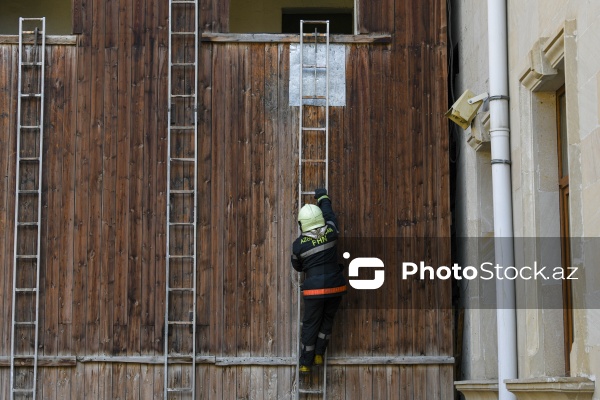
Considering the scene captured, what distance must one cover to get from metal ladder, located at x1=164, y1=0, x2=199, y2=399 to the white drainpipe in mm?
3748

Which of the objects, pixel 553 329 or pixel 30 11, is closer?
pixel 553 329

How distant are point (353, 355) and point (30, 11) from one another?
7.75m

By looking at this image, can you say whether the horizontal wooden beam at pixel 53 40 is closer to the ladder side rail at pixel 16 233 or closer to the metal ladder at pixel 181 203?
the ladder side rail at pixel 16 233

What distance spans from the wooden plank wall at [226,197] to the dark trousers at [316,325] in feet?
1.29

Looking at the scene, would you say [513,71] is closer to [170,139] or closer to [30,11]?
[170,139]

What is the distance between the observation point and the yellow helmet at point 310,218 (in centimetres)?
1268

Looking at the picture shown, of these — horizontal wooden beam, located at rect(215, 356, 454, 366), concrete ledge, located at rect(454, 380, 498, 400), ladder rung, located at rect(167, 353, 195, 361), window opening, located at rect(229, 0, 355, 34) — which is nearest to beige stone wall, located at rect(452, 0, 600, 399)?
concrete ledge, located at rect(454, 380, 498, 400)

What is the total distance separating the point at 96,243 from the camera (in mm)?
13219

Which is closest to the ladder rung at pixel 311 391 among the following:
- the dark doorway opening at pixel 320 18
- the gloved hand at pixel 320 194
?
the gloved hand at pixel 320 194

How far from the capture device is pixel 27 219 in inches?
520

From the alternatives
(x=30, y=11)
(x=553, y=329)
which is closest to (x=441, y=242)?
(x=553, y=329)

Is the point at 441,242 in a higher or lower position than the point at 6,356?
higher

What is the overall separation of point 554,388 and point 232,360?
5.02 meters

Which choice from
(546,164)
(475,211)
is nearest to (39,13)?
(475,211)
